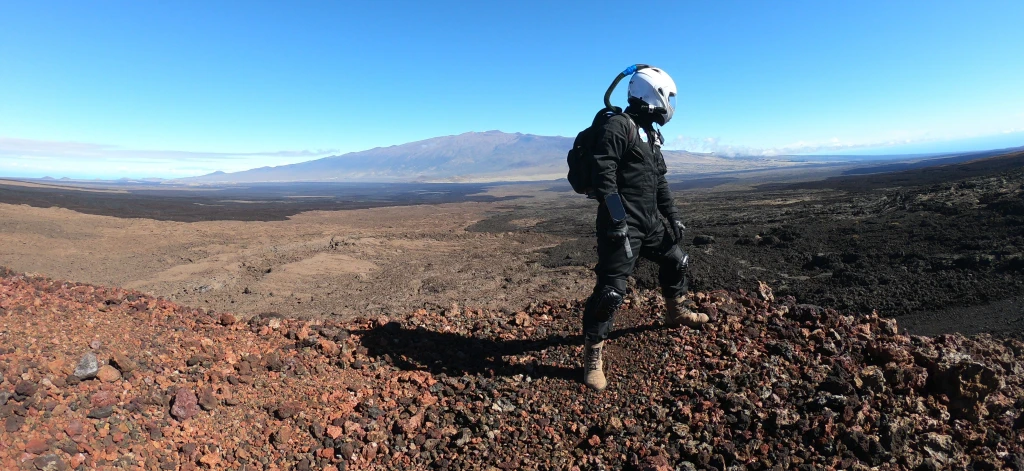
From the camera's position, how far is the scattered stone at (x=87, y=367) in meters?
2.79

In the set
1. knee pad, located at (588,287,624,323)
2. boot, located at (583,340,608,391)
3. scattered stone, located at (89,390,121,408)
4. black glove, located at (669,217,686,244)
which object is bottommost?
boot, located at (583,340,608,391)

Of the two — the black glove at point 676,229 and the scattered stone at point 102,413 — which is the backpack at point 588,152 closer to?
the black glove at point 676,229

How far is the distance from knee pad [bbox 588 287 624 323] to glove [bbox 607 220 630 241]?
39 centimetres

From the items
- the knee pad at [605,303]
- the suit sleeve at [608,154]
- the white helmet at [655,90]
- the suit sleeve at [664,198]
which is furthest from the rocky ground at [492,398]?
the white helmet at [655,90]

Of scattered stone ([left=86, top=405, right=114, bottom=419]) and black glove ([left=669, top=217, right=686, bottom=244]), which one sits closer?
scattered stone ([left=86, top=405, right=114, bottom=419])

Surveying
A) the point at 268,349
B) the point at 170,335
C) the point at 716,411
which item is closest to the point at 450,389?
the point at 268,349

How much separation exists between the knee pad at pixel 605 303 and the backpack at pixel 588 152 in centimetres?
73

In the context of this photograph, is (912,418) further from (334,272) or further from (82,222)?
(82,222)

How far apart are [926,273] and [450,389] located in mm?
8639

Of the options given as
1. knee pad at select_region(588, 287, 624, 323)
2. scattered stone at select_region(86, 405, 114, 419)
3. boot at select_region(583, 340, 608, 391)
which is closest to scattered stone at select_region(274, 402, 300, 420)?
scattered stone at select_region(86, 405, 114, 419)

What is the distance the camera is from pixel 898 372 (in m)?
2.94

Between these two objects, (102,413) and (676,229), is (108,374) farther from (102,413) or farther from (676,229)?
(676,229)

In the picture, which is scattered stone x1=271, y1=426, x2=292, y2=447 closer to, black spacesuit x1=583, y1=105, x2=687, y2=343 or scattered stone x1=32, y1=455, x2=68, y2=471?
scattered stone x1=32, y1=455, x2=68, y2=471

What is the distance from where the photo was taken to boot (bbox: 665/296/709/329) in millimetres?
3904
